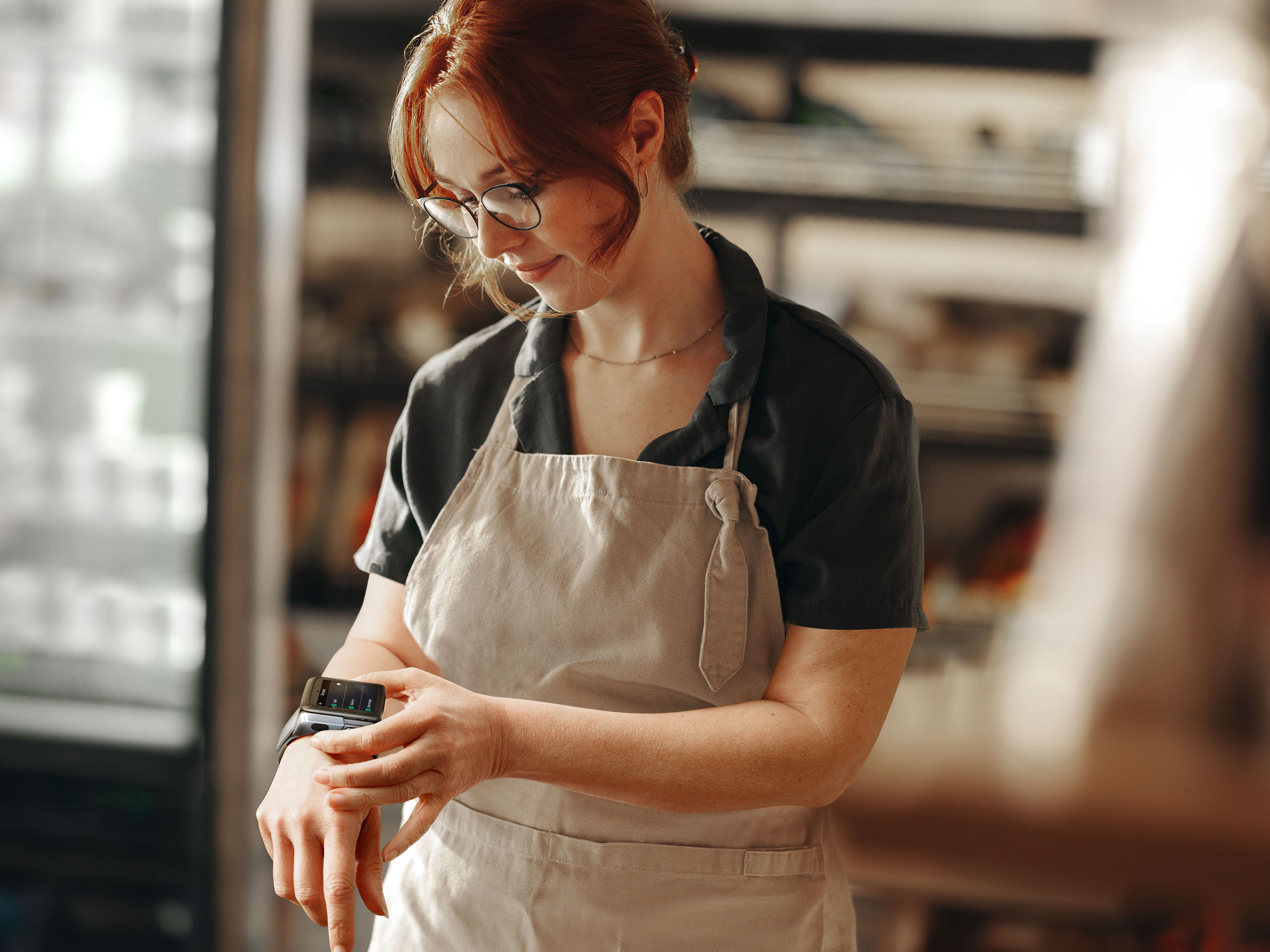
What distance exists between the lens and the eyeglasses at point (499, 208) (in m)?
0.79

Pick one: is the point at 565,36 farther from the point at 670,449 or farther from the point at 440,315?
the point at 440,315

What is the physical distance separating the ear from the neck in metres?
0.06

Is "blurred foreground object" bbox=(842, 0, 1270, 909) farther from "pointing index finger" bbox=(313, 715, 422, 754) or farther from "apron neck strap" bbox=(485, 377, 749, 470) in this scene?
"pointing index finger" bbox=(313, 715, 422, 754)

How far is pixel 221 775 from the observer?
2.05 m

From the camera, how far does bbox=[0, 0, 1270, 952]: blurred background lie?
184cm

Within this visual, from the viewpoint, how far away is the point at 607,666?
2.85 feet

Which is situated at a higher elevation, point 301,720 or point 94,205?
point 94,205

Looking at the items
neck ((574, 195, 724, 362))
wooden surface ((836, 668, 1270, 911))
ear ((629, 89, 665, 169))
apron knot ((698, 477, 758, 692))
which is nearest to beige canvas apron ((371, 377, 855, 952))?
apron knot ((698, 477, 758, 692))

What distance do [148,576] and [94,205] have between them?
882 millimetres

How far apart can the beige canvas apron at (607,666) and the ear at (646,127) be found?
23 cm

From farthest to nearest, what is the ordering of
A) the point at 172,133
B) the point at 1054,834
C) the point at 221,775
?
the point at 172,133
the point at 221,775
the point at 1054,834

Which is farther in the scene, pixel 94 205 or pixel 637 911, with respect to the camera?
pixel 94 205

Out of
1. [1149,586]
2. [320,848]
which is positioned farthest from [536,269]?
[1149,586]

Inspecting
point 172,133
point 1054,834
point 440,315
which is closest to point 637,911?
point 1054,834
